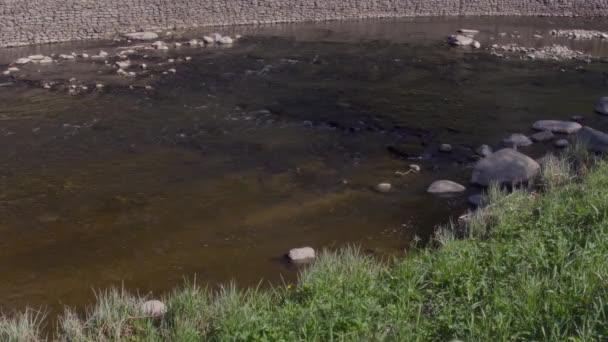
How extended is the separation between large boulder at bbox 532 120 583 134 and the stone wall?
1181 centimetres

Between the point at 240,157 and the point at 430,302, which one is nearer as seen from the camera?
the point at 430,302

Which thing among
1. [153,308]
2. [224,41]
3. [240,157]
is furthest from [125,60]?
[153,308]

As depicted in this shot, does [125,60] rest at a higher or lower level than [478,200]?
higher

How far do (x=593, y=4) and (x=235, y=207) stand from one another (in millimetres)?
20883

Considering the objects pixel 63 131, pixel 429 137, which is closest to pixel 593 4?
pixel 429 137

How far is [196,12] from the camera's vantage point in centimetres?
1905

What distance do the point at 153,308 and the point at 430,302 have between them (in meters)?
1.95

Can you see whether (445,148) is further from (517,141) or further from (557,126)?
(557,126)

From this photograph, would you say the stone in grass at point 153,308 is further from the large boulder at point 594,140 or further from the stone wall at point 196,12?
the stone wall at point 196,12

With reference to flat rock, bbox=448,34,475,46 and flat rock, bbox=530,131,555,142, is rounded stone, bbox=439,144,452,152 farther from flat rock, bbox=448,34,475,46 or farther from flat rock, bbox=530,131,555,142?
flat rock, bbox=448,34,475,46

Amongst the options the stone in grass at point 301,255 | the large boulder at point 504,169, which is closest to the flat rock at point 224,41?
the large boulder at point 504,169

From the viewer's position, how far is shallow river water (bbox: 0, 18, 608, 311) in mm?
6027

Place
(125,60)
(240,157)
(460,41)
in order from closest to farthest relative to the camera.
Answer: (240,157) < (125,60) < (460,41)

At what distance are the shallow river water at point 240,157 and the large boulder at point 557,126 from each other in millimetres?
264
